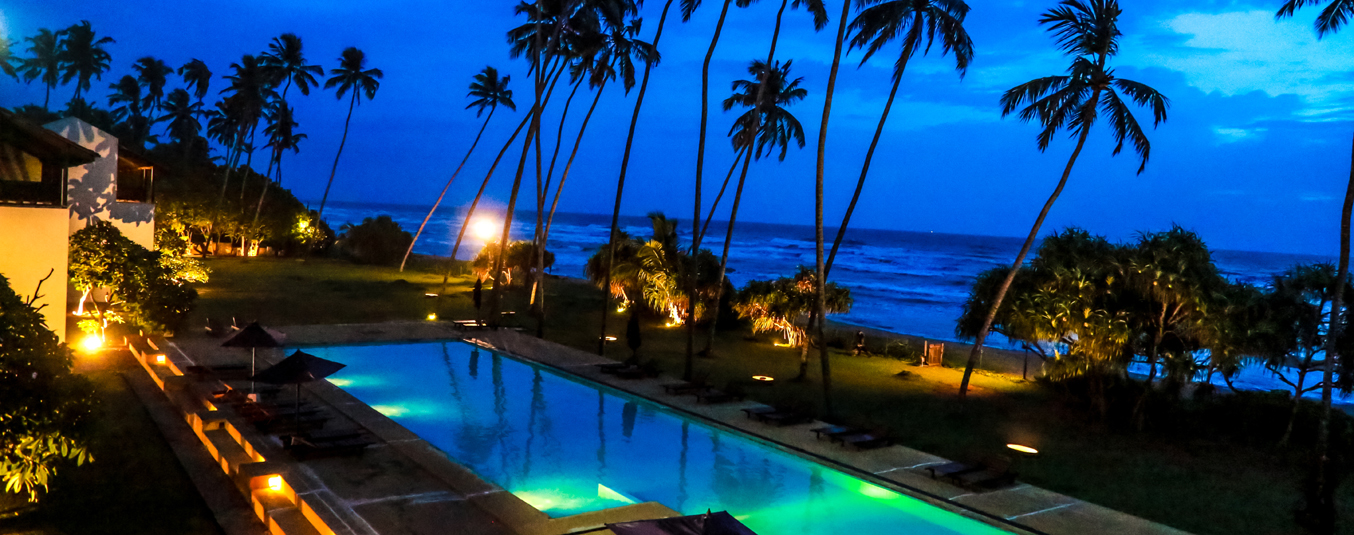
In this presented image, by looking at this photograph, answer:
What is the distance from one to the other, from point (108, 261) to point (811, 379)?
15.4 m

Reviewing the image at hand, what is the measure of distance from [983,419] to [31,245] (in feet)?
57.4

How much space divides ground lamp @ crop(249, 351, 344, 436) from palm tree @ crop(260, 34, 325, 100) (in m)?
41.8

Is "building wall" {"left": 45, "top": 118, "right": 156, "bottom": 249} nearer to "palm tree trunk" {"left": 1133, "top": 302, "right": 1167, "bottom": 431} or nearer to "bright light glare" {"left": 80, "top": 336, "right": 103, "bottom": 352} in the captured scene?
"bright light glare" {"left": 80, "top": 336, "right": 103, "bottom": 352}

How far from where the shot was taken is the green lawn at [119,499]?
8.38 meters

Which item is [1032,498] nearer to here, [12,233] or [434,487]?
[434,487]

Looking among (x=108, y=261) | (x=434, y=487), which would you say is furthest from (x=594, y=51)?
(x=434, y=487)

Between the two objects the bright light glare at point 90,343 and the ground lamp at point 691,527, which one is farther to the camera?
the bright light glare at point 90,343

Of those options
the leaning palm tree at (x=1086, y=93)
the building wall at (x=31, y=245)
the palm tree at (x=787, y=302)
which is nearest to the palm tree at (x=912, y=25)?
the leaning palm tree at (x=1086, y=93)

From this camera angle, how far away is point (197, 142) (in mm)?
84125

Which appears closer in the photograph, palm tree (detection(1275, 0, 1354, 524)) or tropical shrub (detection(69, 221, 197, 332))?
palm tree (detection(1275, 0, 1354, 524))

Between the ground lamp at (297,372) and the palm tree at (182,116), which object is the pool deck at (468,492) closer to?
the ground lamp at (297,372)

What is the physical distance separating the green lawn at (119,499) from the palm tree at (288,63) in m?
42.4

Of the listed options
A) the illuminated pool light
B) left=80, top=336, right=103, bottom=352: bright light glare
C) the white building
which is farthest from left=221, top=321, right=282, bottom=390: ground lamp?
the illuminated pool light

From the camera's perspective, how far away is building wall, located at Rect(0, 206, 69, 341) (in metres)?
14.2
